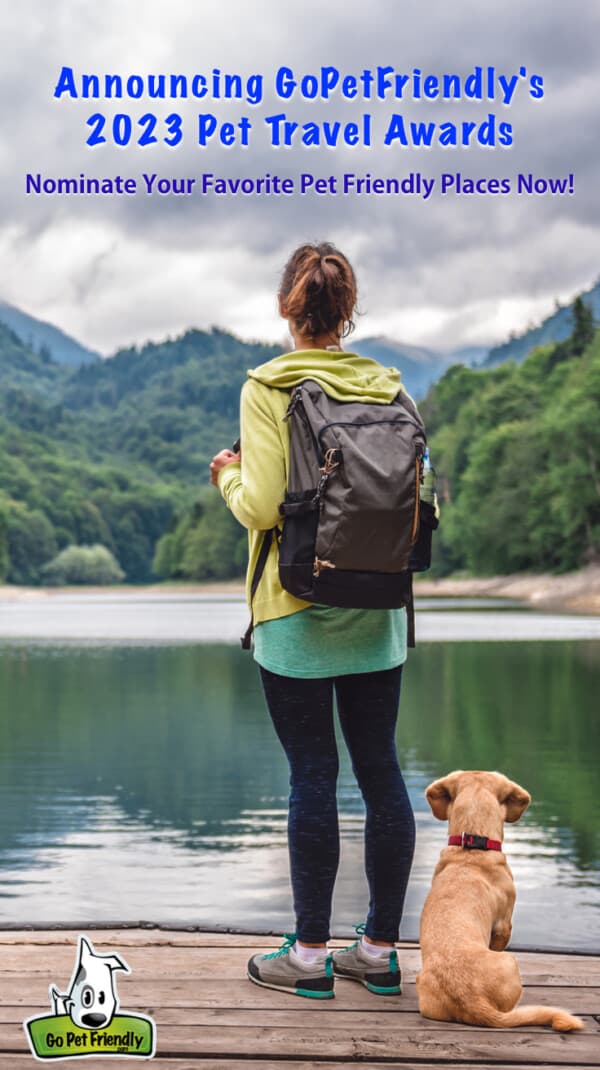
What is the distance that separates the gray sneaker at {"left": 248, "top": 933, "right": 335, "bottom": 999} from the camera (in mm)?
3584

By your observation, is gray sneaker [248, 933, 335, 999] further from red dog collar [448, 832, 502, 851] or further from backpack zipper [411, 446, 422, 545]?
backpack zipper [411, 446, 422, 545]

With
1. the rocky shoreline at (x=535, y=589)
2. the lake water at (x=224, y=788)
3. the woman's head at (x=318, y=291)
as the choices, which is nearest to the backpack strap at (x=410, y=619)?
the woman's head at (x=318, y=291)

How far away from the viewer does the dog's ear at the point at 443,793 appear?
382 centimetres

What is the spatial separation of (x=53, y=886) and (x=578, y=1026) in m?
5.86

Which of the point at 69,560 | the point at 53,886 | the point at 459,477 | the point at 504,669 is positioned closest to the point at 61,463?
the point at 69,560

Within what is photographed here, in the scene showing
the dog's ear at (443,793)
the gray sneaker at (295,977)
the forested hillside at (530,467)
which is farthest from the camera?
the forested hillside at (530,467)

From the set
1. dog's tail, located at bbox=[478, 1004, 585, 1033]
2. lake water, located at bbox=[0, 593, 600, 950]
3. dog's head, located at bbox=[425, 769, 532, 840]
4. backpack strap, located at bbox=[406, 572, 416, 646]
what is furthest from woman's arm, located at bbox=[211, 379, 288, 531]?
lake water, located at bbox=[0, 593, 600, 950]

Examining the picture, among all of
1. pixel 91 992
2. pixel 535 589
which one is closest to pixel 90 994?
pixel 91 992

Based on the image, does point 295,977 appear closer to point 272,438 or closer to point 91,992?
point 91,992

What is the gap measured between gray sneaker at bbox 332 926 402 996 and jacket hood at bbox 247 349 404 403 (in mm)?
1595

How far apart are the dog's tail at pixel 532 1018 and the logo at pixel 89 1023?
874 millimetres

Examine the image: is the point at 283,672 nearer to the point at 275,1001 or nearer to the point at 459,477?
the point at 275,1001

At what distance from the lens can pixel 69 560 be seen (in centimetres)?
15625

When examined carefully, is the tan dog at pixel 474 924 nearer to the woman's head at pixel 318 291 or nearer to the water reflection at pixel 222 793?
the woman's head at pixel 318 291
